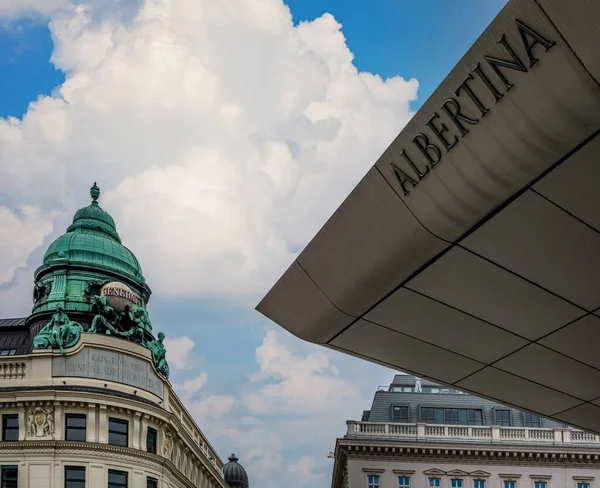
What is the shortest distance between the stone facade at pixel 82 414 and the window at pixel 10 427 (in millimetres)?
121

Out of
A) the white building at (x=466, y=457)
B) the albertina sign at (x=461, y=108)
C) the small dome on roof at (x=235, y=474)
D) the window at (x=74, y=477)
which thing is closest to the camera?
the albertina sign at (x=461, y=108)

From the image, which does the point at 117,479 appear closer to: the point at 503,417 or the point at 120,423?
the point at 120,423

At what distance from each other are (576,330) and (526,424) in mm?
65695

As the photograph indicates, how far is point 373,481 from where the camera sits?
68.1 meters

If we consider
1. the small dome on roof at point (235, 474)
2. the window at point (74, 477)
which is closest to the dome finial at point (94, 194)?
the window at point (74, 477)

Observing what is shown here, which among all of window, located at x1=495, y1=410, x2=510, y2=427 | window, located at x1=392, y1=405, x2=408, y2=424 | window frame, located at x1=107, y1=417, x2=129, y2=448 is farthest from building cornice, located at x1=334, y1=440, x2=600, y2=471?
window frame, located at x1=107, y1=417, x2=129, y2=448

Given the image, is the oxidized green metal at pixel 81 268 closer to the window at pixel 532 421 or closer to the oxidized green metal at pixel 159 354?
the oxidized green metal at pixel 159 354

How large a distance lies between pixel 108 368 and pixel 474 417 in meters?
31.0

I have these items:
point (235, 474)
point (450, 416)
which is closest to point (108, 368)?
point (450, 416)

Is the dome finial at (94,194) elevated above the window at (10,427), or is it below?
above

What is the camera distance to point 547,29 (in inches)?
345

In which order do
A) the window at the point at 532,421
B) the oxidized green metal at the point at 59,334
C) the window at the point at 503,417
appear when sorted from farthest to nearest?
the window at the point at 532,421 → the window at the point at 503,417 → the oxidized green metal at the point at 59,334

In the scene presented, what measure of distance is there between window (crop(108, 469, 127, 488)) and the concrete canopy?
42.9m

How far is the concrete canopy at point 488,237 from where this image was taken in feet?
30.0
